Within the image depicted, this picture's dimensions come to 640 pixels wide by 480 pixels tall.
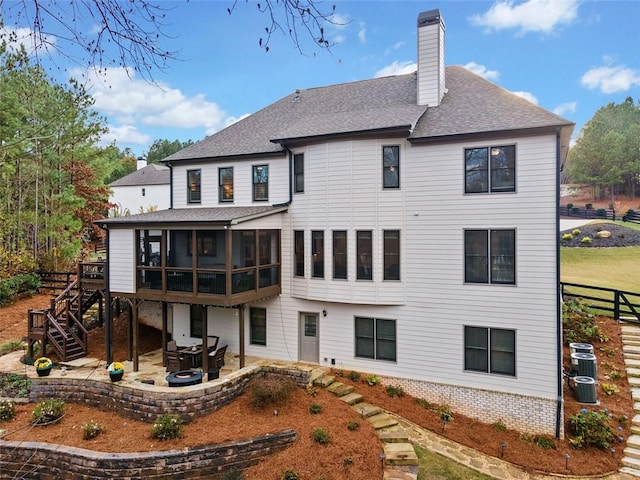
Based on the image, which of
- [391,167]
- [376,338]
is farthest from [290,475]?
[391,167]

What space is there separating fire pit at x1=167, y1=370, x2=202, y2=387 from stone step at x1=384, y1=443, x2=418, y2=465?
220 inches

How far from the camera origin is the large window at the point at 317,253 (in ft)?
44.0

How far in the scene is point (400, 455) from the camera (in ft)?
29.7

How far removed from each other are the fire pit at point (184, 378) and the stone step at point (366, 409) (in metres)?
4.61

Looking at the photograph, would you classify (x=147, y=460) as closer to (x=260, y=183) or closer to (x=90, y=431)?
(x=90, y=431)

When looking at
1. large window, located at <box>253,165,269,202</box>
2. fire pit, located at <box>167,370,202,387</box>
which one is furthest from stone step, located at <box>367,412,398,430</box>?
large window, located at <box>253,165,269,202</box>

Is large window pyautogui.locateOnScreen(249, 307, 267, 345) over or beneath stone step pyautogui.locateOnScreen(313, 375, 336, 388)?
over

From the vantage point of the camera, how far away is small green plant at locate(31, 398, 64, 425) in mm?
10477

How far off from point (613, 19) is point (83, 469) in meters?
23.9

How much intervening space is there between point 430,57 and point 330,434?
40.1ft

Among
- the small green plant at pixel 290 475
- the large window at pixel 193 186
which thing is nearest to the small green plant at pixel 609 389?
the small green plant at pixel 290 475

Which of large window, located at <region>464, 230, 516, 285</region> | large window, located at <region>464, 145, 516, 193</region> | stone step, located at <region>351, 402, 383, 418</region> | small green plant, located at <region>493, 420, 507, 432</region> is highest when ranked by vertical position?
large window, located at <region>464, 145, 516, 193</region>

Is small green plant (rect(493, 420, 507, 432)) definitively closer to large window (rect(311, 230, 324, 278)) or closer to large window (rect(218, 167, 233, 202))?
large window (rect(311, 230, 324, 278))

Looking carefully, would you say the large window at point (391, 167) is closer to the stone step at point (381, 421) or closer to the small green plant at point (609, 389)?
the stone step at point (381, 421)
